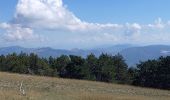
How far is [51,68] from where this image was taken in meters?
105

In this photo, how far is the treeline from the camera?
299 ft

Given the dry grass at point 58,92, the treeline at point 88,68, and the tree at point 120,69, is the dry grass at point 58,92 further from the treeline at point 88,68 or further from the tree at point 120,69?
the tree at point 120,69

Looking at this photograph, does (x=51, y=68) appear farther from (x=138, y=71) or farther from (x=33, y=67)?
(x=138, y=71)

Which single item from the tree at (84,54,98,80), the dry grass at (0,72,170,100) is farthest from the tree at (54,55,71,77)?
the dry grass at (0,72,170,100)

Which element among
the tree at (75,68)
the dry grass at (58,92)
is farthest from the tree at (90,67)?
the dry grass at (58,92)

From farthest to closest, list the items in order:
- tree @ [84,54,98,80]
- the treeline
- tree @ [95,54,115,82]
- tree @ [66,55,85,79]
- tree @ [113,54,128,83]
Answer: tree @ [95,54,115,82] → tree @ [66,55,85,79] → tree @ [113,54,128,83] → tree @ [84,54,98,80] → the treeline

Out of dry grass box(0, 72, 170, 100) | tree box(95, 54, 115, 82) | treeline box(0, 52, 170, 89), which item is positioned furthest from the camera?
tree box(95, 54, 115, 82)

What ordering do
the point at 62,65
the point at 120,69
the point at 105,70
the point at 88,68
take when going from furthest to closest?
1. the point at 62,65
2. the point at 120,69
3. the point at 88,68
4. the point at 105,70

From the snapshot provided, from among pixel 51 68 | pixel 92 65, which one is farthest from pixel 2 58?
pixel 92 65

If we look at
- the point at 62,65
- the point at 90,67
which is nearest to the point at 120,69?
the point at 90,67

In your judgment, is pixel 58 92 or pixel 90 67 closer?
pixel 58 92

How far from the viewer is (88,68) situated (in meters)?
97.8

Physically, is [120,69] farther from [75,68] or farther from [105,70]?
[75,68]

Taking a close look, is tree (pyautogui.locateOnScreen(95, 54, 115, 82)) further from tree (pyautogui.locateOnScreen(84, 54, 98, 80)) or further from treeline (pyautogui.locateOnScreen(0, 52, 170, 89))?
tree (pyautogui.locateOnScreen(84, 54, 98, 80))
